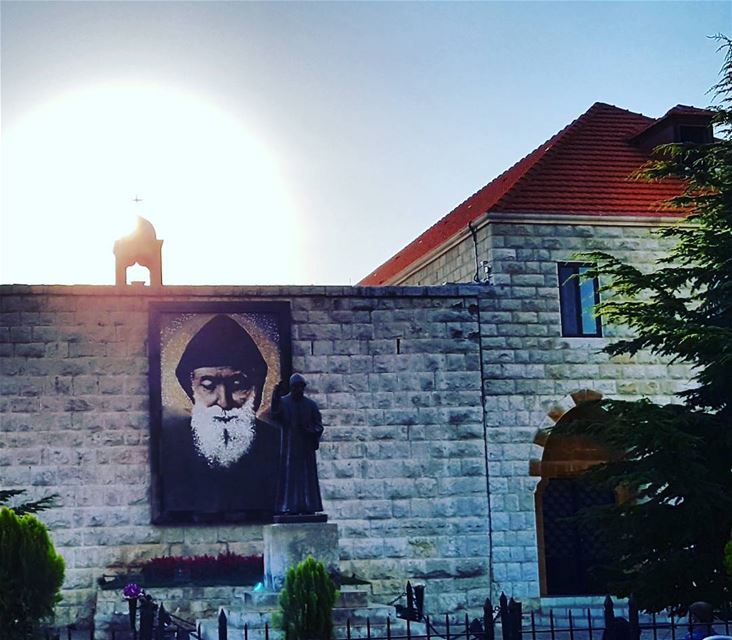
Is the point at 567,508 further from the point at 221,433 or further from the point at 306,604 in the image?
the point at 306,604

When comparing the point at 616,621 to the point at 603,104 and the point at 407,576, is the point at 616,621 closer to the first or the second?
the point at 407,576

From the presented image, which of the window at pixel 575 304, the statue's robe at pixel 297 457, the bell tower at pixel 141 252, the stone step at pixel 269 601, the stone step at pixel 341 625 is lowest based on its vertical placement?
the stone step at pixel 341 625

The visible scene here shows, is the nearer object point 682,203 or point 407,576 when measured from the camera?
point 682,203

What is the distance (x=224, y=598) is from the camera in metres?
20.6

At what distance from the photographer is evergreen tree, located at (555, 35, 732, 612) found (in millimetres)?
16906

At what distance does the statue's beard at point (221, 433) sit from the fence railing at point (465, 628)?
3420 millimetres

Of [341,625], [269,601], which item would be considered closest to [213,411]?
[269,601]

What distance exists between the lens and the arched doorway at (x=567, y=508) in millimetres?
23703

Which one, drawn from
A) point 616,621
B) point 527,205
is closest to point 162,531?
point 527,205

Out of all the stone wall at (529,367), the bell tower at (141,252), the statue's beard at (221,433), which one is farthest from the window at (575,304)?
the bell tower at (141,252)

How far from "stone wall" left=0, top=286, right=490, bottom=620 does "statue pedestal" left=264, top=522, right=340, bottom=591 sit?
5853 millimetres

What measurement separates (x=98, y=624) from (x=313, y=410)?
582 cm

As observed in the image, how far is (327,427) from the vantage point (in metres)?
22.8

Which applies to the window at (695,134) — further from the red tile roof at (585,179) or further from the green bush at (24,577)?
the green bush at (24,577)
